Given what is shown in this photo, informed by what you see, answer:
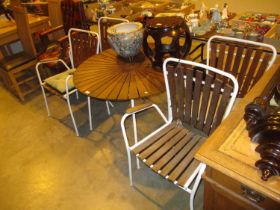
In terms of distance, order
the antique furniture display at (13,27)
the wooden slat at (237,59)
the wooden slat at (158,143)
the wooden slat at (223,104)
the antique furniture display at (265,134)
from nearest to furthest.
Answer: the antique furniture display at (265,134)
the wooden slat at (223,104)
the wooden slat at (158,143)
the wooden slat at (237,59)
the antique furniture display at (13,27)

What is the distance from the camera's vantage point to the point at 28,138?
87.2 inches

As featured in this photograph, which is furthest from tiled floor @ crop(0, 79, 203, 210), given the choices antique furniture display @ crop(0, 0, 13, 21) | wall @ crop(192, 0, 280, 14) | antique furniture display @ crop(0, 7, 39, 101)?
wall @ crop(192, 0, 280, 14)

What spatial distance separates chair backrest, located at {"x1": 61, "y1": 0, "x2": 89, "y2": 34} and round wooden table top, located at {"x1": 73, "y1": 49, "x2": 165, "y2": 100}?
1095 millimetres

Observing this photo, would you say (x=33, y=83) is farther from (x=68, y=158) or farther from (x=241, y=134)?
(x=241, y=134)

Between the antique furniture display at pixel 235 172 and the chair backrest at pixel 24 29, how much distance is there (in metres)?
2.39

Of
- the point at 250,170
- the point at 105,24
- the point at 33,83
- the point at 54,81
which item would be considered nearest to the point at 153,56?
the point at 105,24

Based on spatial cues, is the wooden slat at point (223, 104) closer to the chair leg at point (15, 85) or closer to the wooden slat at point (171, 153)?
the wooden slat at point (171, 153)

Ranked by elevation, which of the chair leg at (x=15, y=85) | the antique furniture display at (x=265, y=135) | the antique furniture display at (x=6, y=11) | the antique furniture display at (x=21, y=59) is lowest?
the chair leg at (x=15, y=85)

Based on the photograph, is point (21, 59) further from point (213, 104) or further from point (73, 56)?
point (213, 104)

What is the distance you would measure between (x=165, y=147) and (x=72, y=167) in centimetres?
91

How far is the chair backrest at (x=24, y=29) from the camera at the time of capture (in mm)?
2454

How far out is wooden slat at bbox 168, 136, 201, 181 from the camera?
122 cm

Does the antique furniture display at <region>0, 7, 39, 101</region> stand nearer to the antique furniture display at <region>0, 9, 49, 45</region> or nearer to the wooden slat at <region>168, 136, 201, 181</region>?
the antique furniture display at <region>0, 9, 49, 45</region>

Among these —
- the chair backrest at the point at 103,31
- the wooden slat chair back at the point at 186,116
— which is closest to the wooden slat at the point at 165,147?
the wooden slat chair back at the point at 186,116
